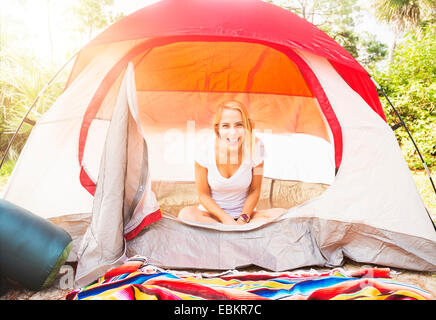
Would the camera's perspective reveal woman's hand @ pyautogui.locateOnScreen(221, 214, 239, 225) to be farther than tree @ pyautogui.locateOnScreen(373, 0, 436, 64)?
No

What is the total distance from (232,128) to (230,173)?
25cm

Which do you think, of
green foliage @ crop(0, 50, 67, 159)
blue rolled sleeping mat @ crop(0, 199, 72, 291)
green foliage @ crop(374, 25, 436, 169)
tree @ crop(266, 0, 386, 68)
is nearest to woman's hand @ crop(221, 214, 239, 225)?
blue rolled sleeping mat @ crop(0, 199, 72, 291)

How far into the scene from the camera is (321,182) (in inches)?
100

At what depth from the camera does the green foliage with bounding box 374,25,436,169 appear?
4094 mm

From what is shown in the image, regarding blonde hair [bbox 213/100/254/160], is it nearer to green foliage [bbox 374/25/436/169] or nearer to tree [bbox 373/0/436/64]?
green foliage [bbox 374/25/436/169]

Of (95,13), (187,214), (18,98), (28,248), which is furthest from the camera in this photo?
(95,13)

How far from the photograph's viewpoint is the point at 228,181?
5.85 ft

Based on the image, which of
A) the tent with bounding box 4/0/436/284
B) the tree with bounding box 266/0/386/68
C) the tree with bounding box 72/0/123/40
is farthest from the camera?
the tree with bounding box 266/0/386/68

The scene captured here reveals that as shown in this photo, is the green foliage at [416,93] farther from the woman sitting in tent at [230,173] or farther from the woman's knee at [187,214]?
the woman's knee at [187,214]

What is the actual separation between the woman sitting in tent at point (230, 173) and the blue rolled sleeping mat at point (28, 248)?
2.15 feet

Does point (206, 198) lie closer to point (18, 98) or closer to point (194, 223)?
point (194, 223)

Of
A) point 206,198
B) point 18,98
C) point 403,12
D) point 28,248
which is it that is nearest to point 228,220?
point 206,198
